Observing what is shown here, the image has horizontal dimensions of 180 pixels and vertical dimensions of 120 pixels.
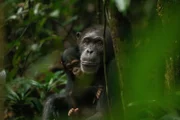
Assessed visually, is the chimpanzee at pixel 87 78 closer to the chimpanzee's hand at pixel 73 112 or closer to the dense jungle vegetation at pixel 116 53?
the chimpanzee's hand at pixel 73 112

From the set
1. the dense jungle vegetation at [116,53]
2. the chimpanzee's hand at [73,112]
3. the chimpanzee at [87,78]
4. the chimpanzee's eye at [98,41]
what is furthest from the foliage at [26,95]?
the chimpanzee's eye at [98,41]

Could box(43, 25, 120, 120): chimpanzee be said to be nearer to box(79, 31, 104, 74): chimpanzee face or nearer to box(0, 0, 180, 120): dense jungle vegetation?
box(79, 31, 104, 74): chimpanzee face

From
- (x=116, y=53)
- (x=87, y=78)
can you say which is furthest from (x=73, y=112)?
(x=116, y=53)

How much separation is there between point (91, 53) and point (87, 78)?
0.31 metres

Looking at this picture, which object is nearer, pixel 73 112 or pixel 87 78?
pixel 73 112

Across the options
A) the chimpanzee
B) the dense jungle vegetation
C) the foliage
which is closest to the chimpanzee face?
the chimpanzee

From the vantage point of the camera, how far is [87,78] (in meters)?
4.02

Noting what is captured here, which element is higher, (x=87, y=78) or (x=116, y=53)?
(x=116, y=53)

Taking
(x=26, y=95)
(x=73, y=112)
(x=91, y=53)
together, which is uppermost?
(x=91, y=53)

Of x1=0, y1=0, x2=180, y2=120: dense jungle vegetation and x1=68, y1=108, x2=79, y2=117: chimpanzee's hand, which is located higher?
x1=0, y1=0, x2=180, y2=120: dense jungle vegetation

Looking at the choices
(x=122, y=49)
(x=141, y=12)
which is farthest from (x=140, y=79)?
(x=141, y=12)

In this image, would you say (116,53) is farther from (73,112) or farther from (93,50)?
(73,112)

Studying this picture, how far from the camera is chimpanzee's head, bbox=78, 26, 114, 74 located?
378 centimetres

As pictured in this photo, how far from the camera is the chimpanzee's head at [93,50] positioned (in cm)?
378
